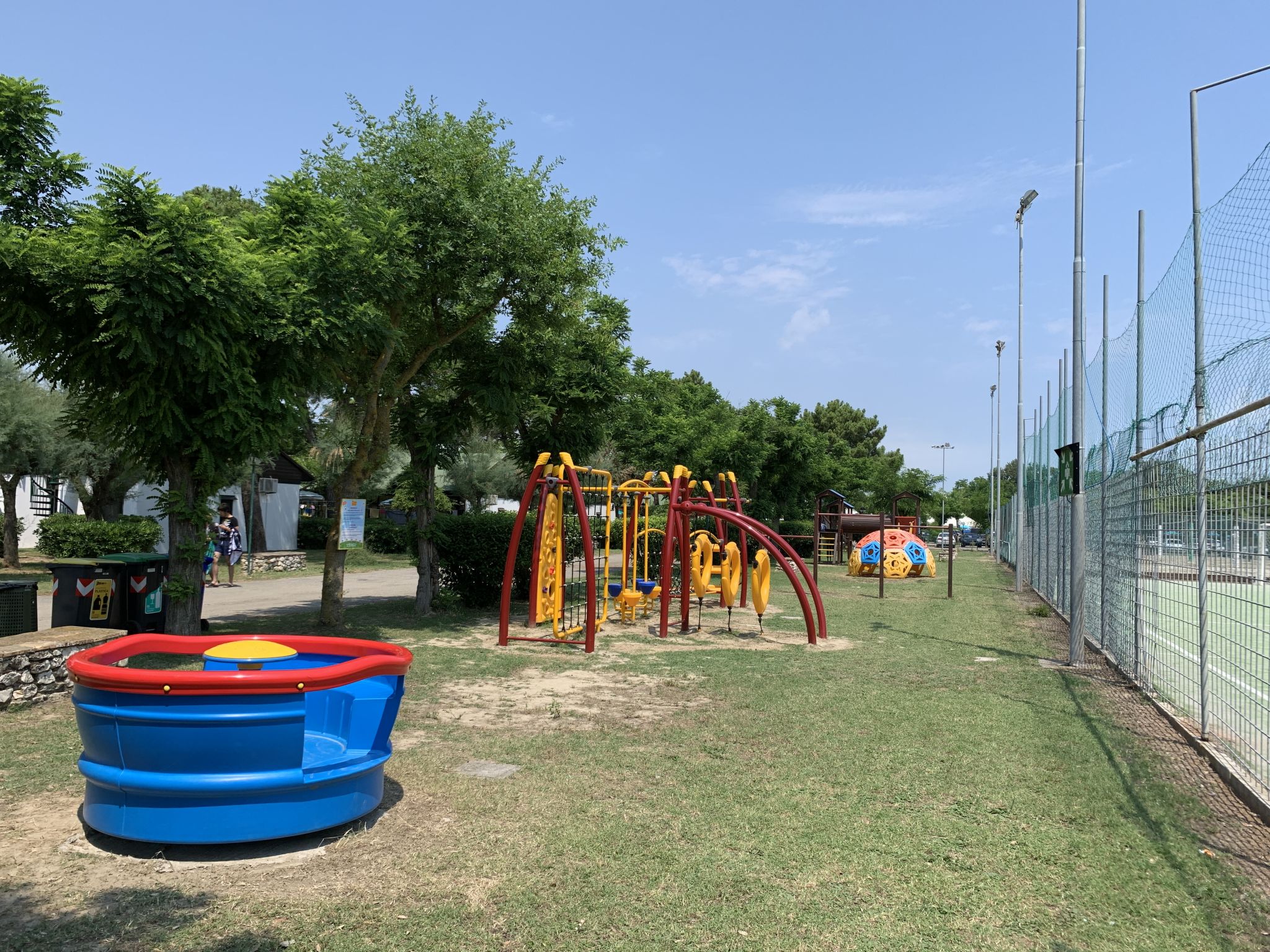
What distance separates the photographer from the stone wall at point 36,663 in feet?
23.8

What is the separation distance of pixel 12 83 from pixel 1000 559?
4132cm

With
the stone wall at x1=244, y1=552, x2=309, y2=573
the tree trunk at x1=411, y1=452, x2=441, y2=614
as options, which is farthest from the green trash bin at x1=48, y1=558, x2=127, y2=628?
the stone wall at x1=244, y1=552, x2=309, y2=573

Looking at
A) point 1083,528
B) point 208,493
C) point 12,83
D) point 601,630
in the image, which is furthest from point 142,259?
point 1083,528

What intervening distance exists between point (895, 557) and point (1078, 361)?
15.5 meters

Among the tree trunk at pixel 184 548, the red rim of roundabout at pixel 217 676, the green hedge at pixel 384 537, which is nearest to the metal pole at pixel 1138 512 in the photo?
the red rim of roundabout at pixel 217 676

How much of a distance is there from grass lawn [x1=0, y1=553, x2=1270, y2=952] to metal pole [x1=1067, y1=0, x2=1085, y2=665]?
Answer: 223cm

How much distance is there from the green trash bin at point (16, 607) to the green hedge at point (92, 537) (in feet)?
47.1

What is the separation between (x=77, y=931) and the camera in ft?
11.3

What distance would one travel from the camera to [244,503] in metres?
31.5

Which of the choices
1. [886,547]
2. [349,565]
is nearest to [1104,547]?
[886,547]

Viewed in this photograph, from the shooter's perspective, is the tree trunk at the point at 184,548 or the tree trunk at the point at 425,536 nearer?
the tree trunk at the point at 184,548

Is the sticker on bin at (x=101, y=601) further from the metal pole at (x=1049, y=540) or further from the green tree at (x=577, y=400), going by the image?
the metal pole at (x=1049, y=540)

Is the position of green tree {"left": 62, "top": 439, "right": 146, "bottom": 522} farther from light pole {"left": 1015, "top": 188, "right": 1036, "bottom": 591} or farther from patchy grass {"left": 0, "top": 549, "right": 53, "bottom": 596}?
light pole {"left": 1015, "top": 188, "right": 1036, "bottom": 591}

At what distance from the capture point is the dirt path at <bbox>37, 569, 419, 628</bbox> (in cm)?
1445
